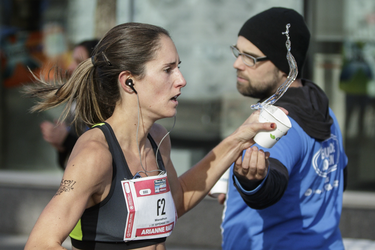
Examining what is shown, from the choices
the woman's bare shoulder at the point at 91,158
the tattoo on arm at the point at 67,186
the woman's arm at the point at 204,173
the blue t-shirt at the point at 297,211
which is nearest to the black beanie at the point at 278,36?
the blue t-shirt at the point at 297,211

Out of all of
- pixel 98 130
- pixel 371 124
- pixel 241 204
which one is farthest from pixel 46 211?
pixel 371 124

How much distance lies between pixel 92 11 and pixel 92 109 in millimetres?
4197

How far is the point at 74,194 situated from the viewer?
1.48 m

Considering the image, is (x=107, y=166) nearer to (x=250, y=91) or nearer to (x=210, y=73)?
(x=250, y=91)

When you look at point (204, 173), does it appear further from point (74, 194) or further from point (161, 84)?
point (74, 194)

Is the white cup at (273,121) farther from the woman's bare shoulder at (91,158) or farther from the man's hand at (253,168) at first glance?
the woman's bare shoulder at (91,158)

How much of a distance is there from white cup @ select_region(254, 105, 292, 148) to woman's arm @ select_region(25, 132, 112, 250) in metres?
0.69

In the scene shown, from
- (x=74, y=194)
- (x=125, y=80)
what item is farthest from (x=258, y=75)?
(x=74, y=194)

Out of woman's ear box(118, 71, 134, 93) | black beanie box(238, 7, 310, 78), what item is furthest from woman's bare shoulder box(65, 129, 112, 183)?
black beanie box(238, 7, 310, 78)

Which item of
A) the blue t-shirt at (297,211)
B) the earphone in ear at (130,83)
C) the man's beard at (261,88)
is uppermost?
the earphone in ear at (130,83)

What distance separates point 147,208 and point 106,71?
0.63 meters

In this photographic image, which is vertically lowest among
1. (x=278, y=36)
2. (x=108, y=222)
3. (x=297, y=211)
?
(x=297, y=211)

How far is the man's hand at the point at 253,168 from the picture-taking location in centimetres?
177

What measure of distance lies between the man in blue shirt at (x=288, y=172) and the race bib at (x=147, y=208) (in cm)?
34
